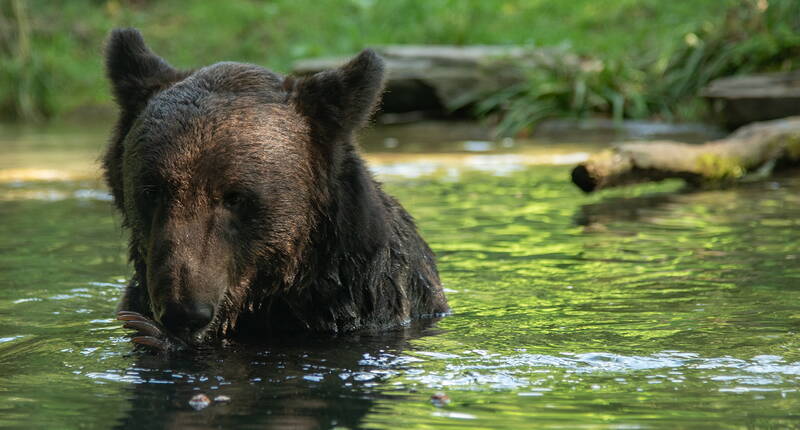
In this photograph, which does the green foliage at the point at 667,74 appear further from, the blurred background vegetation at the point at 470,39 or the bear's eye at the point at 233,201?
the bear's eye at the point at 233,201

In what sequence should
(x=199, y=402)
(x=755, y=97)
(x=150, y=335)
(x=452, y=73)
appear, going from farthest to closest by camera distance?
(x=452, y=73) < (x=755, y=97) < (x=150, y=335) < (x=199, y=402)

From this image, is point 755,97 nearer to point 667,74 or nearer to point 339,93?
point 667,74

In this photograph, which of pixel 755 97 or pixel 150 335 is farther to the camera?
pixel 755 97

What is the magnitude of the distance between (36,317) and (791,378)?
3950 mm

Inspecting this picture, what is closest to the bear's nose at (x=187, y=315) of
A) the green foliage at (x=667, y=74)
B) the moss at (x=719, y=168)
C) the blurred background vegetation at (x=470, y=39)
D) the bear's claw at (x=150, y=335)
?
the bear's claw at (x=150, y=335)

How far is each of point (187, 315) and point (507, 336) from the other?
1818 millimetres

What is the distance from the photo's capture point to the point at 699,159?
1076cm

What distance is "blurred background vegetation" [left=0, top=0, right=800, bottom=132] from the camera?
1709 centimetres

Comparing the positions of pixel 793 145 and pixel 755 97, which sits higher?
pixel 755 97

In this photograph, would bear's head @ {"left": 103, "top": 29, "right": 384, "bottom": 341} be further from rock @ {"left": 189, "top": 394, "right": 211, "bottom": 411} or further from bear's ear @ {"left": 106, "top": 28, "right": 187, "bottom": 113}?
rock @ {"left": 189, "top": 394, "right": 211, "bottom": 411}

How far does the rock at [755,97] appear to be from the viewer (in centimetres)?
1393

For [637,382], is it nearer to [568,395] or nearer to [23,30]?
[568,395]

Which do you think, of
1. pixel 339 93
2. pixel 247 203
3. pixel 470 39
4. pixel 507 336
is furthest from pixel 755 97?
pixel 247 203

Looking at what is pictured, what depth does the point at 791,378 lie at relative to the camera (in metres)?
4.49
